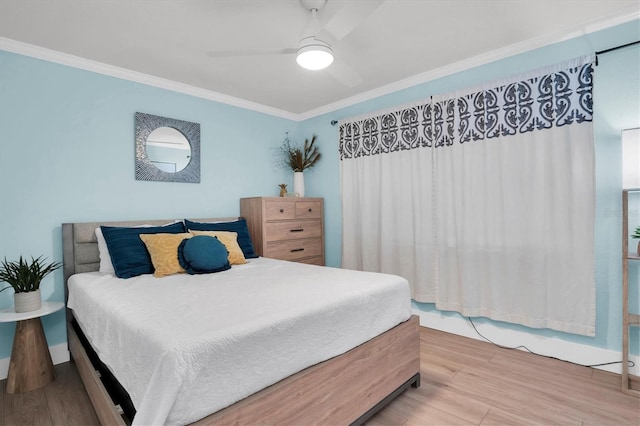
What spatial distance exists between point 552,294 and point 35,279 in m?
3.72

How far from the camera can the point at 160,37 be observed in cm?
240

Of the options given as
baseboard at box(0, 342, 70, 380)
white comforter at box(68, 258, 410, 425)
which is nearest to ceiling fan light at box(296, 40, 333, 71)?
white comforter at box(68, 258, 410, 425)

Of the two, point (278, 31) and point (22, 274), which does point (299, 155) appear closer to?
point (278, 31)

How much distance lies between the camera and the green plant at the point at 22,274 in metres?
2.22

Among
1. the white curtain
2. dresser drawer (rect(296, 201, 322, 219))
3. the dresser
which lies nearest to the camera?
the white curtain

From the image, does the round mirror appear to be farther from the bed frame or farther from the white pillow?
the bed frame

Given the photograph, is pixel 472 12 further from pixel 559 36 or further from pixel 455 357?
pixel 455 357

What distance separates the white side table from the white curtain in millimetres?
2823

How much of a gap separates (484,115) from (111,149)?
127 inches

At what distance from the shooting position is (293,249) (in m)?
3.78

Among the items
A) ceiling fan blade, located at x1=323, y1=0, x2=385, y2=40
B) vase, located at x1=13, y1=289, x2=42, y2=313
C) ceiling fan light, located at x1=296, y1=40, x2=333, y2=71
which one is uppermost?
ceiling fan blade, located at x1=323, y1=0, x2=385, y2=40

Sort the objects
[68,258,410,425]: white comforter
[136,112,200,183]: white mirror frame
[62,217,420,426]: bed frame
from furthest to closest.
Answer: [136,112,200,183]: white mirror frame
[62,217,420,426]: bed frame
[68,258,410,425]: white comforter

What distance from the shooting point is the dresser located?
11.6 feet

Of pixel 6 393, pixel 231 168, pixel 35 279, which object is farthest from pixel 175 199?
pixel 6 393
